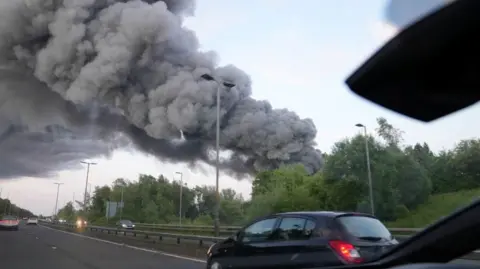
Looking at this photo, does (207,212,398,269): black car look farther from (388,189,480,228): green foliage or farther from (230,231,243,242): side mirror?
(388,189,480,228): green foliage

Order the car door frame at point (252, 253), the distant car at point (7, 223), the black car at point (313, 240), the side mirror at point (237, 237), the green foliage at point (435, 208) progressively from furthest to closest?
1. the distant car at point (7, 223)
2. the green foliage at point (435, 208)
3. the side mirror at point (237, 237)
4. the car door frame at point (252, 253)
5. the black car at point (313, 240)

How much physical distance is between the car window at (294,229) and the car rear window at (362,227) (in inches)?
17.3

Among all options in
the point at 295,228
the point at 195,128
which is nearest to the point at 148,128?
the point at 195,128

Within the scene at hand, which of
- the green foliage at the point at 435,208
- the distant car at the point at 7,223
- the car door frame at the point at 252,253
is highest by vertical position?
the distant car at the point at 7,223

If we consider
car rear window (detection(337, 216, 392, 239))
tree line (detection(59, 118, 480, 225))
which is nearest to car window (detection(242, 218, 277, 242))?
car rear window (detection(337, 216, 392, 239))

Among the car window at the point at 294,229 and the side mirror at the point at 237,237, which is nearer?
the car window at the point at 294,229

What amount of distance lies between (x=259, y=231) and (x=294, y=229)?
83cm

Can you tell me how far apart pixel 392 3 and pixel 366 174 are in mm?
34158

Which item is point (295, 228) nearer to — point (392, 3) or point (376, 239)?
point (376, 239)

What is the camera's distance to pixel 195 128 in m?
40.4

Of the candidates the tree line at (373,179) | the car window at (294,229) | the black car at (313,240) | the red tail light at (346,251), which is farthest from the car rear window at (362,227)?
the tree line at (373,179)

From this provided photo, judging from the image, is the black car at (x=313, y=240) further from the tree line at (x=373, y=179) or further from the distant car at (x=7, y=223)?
the distant car at (x=7, y=223)

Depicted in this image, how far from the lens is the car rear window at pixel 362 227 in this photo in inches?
257

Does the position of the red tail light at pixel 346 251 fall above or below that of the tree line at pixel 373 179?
below
